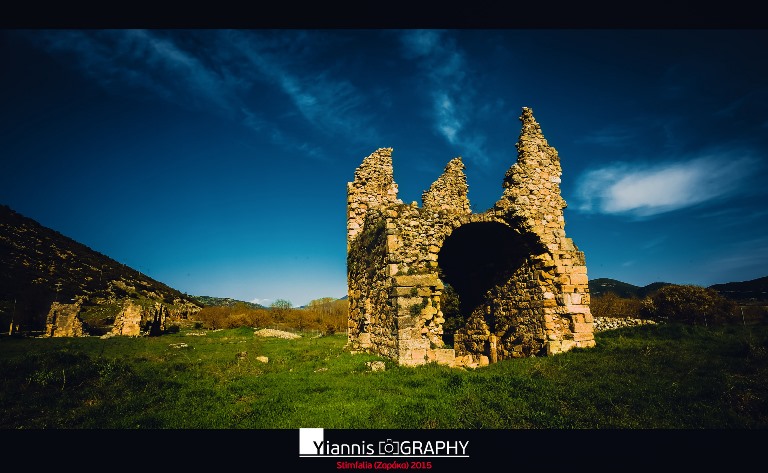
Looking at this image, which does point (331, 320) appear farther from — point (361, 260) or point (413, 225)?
point (413, 225)

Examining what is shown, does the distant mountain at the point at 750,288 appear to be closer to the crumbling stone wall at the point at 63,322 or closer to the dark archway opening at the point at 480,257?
the dark archway opening at the point at 480,257

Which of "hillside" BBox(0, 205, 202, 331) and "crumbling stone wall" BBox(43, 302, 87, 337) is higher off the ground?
"hillside" BBox(0, 205, 202, 331)

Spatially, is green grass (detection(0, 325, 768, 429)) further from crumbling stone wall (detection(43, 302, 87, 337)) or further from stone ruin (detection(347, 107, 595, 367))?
crumbling stone wall (detection(43, 302, 87, 337))

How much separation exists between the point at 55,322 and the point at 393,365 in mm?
22620

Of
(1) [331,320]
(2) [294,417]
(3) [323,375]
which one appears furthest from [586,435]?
(1) [331,320]

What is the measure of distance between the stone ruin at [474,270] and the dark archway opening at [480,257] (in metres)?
0.05

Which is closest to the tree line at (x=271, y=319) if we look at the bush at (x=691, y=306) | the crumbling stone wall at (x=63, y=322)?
the crumbling stone wall at (x=63, y=322)

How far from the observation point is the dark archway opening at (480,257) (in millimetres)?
13719

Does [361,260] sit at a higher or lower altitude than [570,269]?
higher

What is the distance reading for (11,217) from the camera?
4997 cm

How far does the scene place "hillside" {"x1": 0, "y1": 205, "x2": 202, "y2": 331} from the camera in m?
23.8

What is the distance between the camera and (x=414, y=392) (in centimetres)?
761

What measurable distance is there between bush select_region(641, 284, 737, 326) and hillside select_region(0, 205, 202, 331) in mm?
37014

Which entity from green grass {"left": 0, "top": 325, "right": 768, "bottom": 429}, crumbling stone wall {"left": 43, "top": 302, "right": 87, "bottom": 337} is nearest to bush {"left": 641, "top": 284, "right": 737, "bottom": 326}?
green grass {"left": 0, "top": 325, "right": 768, "bottom": 429}
